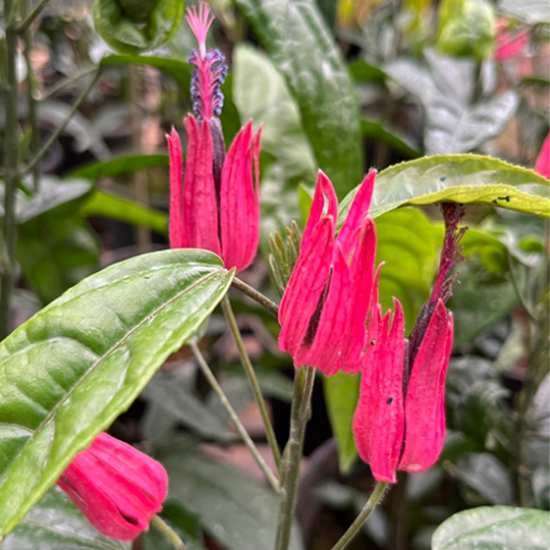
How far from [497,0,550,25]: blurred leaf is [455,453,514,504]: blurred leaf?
462 mm

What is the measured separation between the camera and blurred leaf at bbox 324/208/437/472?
1.46 feet

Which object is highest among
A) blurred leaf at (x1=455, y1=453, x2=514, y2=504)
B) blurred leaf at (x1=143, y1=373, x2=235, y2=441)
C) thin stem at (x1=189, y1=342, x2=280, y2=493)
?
thin stem at (x1=189, y1=342, x2=280, y2=493)

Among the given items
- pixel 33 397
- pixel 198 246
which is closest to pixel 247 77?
pixel 198 246

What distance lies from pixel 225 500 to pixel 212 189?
476 millimetres

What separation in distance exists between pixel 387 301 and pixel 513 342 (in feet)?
1.55

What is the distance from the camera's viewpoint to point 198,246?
0.34 m

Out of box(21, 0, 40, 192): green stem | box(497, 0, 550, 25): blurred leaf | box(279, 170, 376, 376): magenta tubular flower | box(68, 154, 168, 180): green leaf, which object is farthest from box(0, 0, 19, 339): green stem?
box(497, 0, 550, 25): blurred leaf

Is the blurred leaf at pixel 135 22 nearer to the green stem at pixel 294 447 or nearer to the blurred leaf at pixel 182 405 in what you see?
the green stem at pixel 294 447

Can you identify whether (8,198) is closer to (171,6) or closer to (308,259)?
(171,6)

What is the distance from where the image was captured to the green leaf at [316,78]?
537 mm

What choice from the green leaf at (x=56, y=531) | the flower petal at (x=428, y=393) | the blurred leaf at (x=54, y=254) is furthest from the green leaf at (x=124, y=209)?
the flower petal at (x=428, y=393)

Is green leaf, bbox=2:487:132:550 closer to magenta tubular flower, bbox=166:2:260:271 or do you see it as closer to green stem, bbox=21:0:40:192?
magenta tubular flower, bbox=166:2:260:271

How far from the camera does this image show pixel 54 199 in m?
0.62

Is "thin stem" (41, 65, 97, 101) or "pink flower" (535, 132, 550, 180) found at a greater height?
"thin stem" (41, 65, 97, 101)
